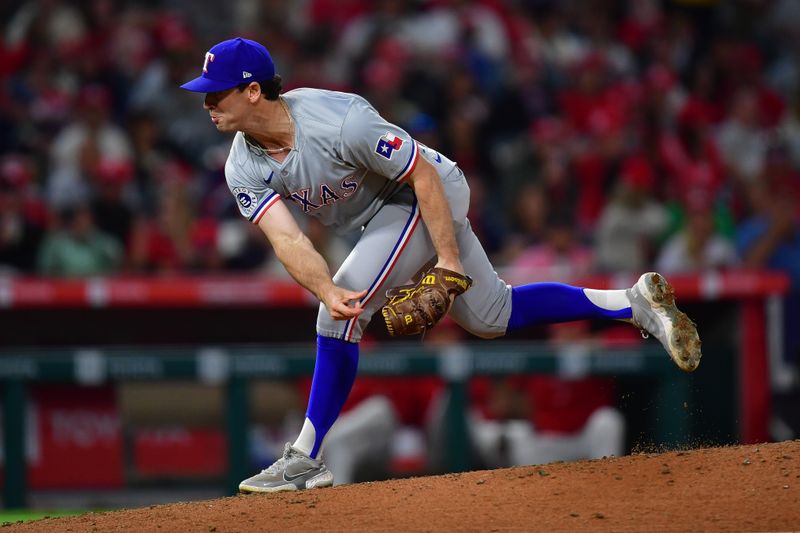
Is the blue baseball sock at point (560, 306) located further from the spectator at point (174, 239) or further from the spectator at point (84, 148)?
the spectator at point (84, 148)

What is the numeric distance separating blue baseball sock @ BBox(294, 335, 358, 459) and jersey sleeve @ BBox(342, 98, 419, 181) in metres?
0.64

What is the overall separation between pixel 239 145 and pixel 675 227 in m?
5.01

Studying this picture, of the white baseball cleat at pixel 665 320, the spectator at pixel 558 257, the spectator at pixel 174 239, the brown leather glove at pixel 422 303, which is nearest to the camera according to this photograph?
the brown leather glove at pixel 422 303

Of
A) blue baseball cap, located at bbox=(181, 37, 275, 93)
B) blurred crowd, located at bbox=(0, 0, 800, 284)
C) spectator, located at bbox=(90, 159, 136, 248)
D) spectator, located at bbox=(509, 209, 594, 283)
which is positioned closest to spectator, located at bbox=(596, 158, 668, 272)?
blurred crowd, located at bbox=(0, 0, 800, 284)

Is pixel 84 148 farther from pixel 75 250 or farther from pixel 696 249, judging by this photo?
pixel 696 249

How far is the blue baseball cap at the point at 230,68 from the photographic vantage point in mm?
4219

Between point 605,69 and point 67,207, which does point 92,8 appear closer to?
point 67,207

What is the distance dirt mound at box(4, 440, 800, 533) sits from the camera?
3842 millimetres

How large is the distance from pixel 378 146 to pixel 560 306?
1041 millimetres

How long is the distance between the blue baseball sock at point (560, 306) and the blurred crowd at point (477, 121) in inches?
105

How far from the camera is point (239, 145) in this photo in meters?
4.48

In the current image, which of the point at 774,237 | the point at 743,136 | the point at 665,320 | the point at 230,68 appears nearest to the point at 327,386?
the point at 230,68

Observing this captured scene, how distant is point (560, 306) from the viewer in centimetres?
480

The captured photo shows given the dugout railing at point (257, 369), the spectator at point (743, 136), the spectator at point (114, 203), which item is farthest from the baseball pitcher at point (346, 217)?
the spectator at point (743, 136)
